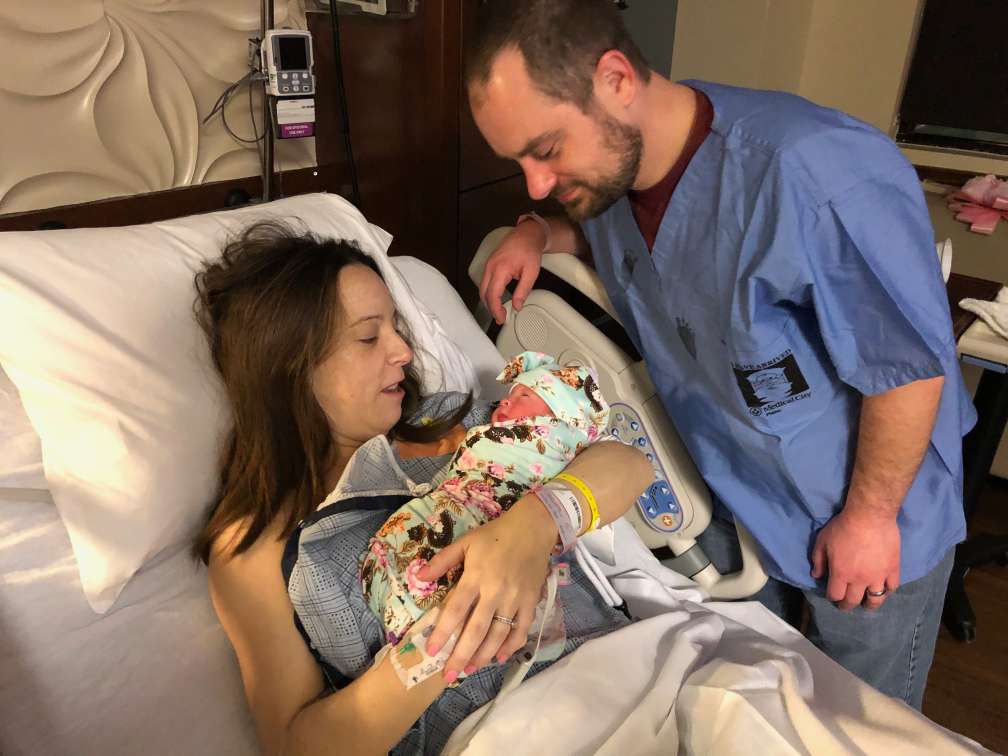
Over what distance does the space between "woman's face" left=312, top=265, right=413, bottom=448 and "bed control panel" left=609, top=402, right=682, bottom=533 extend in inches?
18.4

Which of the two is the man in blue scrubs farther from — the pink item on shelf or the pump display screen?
the pink item on shelf

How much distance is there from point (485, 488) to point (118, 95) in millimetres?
1037

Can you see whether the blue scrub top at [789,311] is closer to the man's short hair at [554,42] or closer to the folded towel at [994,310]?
the man's short hair at [554,42]

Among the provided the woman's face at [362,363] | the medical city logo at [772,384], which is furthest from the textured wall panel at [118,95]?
the medical city logo at [772,384]

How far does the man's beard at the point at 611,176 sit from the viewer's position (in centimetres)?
113

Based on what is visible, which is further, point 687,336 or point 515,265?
point 515,265

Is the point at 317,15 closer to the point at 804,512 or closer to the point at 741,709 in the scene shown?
the point at 804,512

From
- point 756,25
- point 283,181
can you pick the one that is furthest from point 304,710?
point 756,25

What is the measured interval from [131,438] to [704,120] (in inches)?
39.0

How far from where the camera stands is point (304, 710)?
934 mm

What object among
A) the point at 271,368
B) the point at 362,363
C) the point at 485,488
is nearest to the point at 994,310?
the point at 485,488

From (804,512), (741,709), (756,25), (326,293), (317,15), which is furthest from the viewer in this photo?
(756,25)

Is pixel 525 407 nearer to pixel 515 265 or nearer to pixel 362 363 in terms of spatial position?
pixel 362 363

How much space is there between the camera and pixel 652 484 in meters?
1.44
